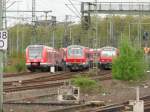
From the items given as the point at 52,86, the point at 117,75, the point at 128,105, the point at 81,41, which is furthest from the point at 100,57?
the point at 128,105

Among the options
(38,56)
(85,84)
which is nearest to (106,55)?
(38,56)

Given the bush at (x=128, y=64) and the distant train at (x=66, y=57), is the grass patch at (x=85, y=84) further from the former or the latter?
the distant train at (x=66, y=57)

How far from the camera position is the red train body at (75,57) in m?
49.9

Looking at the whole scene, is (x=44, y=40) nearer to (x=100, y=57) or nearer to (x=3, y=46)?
(x=100, y=57)

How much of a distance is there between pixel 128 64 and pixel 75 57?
54.7 feet

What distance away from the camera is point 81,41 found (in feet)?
273

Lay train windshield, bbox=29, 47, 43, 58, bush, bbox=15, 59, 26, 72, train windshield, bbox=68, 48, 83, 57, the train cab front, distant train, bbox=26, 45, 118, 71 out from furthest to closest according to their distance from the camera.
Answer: bush, bbox=15, 59, 26, 72 → train windshield, bbox=68, 48, 83, 57 → distant train, bbox=26, 45, 118, 71 → the train cab front → train windshield, bbox=29, 47, 43, 58

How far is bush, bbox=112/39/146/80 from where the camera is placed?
1330 inches

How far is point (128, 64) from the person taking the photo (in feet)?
111

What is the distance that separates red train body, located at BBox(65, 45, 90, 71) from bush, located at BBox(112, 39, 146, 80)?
1526 cm

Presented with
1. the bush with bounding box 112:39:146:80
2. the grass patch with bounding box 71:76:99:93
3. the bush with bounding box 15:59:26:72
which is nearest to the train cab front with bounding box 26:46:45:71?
the bush with bounding box 15:59:26:72

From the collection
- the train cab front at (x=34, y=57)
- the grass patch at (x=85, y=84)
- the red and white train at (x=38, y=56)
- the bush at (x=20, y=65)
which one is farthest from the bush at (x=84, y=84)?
the bush at (x=20, y=65)

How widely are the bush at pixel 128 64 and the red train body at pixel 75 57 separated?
15257 mm

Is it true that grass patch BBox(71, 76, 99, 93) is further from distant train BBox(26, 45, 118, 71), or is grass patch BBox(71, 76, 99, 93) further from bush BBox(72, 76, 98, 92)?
distant train BBox(26, 45, 118, 71)
